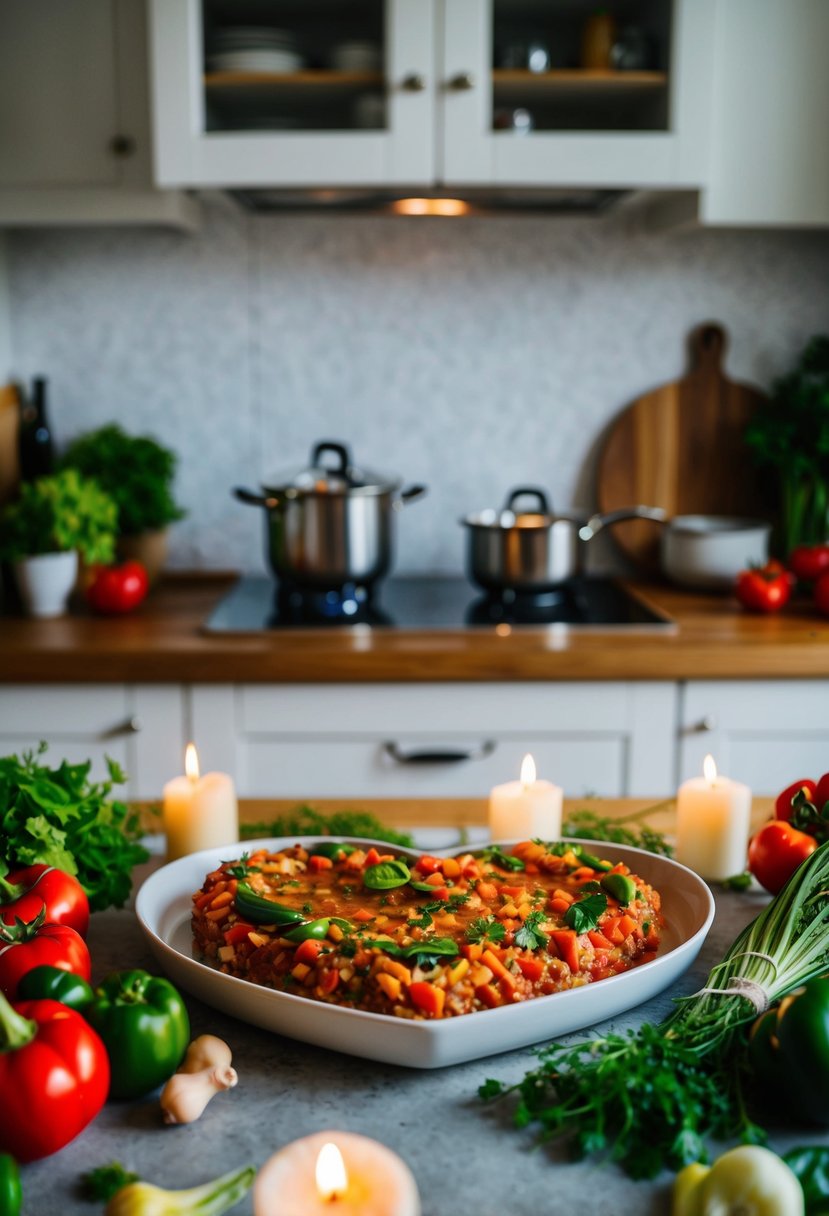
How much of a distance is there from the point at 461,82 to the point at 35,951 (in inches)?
73.5

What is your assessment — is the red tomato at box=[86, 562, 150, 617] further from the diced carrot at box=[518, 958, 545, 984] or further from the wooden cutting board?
the diced carrot at box=[518, 958, 545, 984]

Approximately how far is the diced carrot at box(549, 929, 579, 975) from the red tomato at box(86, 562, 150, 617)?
65.5 inches

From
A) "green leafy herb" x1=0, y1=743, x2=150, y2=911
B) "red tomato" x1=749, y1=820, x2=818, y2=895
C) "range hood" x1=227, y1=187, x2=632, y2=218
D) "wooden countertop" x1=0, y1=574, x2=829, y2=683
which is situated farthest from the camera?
"range hood" x1=227, y1=187, x2=632, y2=218

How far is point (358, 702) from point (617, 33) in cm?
142

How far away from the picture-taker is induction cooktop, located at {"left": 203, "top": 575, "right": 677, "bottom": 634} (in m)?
2.36

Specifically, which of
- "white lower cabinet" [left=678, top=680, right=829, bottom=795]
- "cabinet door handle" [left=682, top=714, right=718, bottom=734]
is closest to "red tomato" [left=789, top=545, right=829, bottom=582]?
"white lower cabinet" [left=678, top=680, right=829, bottom=795]

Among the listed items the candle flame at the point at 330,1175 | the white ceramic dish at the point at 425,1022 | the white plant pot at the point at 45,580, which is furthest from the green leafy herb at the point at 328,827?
the white plant pot at the point at 45,580

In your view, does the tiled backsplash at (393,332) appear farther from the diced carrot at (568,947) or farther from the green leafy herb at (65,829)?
the diced carrot at (568,947)

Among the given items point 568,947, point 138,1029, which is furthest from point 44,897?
point 568,947

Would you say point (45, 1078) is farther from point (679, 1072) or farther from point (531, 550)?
point (531, 550)

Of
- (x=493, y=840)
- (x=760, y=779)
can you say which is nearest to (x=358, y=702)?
(x=760, y=779)

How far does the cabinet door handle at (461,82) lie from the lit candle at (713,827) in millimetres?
1529

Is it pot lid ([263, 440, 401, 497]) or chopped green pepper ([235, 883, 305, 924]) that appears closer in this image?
chopped green pepper ([235, 883, 305, 924])

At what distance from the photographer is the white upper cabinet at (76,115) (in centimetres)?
237
